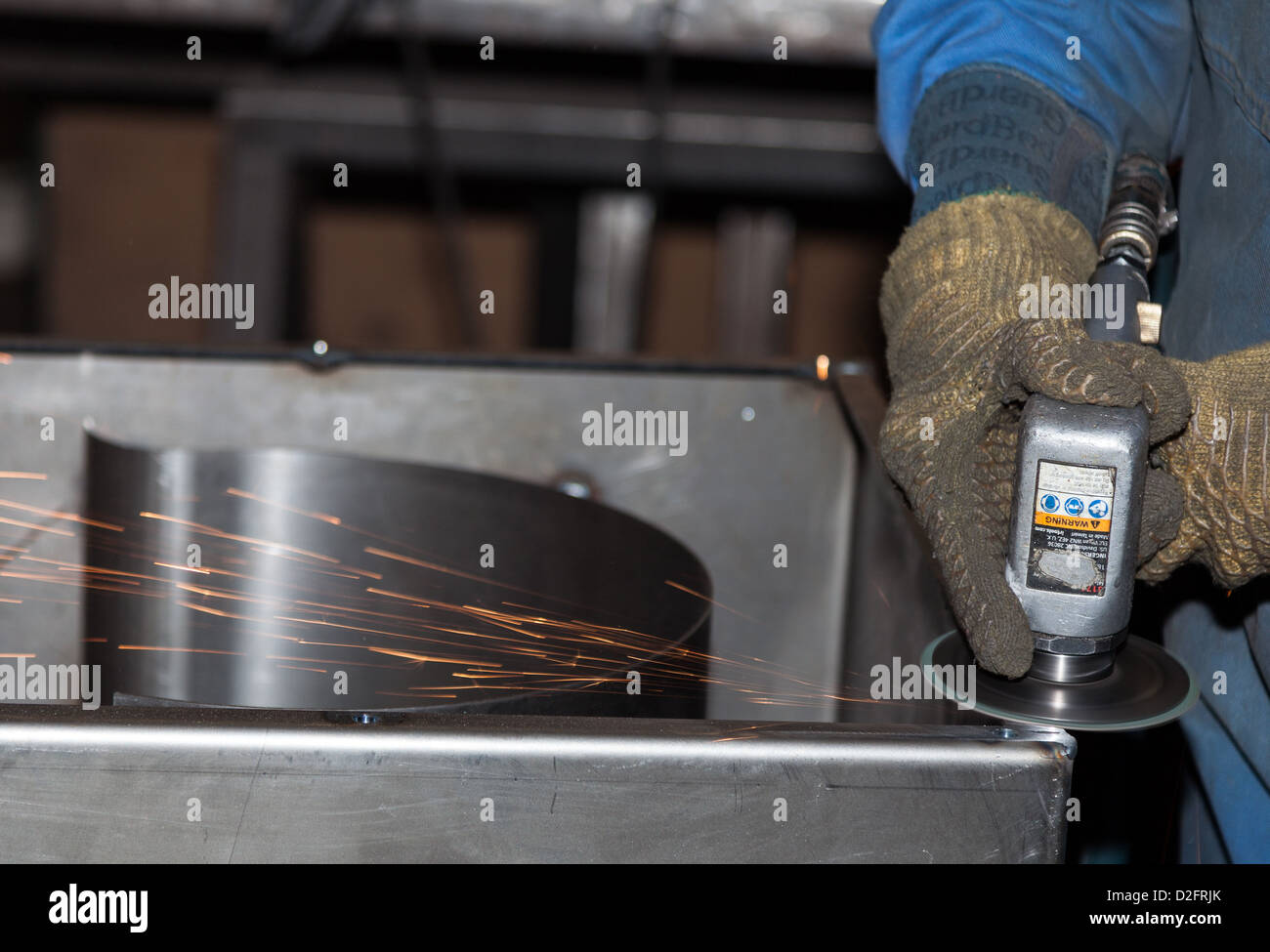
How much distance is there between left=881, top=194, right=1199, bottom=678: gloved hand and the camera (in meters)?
0.81

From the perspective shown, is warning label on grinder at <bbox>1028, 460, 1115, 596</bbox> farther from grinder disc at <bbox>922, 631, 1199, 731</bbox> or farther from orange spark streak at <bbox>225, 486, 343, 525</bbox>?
orange spark streak at <bbox>225, 486, 343, 525</bbox>

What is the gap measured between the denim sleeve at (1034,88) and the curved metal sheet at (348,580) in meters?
0.43

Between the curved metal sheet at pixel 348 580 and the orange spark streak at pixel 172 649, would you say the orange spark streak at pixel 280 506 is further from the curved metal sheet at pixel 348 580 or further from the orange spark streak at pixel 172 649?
the orange spark streak at pixel 172 649

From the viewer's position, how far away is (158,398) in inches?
52.4

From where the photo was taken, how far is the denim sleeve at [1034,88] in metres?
1.06

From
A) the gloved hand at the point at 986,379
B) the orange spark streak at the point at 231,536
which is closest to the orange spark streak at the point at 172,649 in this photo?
the orange spark streak at the point at 231,536

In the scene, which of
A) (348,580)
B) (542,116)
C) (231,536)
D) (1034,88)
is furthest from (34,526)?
(542,116)

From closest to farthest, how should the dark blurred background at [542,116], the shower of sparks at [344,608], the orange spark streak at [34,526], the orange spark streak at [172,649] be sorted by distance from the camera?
the shower of sparks at [344,608]
the orange spark streak at [172,649]
the orange spark streak at [34,526]
the dark blurred background at [542,116]

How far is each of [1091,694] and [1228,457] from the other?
0.19 meters

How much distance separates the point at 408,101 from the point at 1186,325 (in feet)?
4.75

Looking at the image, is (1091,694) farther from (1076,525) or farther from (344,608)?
(344,608)

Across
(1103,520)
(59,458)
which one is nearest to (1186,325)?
(1103,520)

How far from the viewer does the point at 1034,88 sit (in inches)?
42.8
